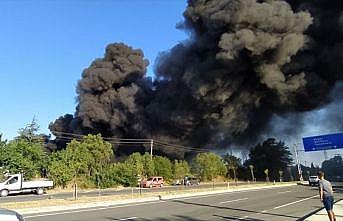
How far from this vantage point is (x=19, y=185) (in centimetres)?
4091

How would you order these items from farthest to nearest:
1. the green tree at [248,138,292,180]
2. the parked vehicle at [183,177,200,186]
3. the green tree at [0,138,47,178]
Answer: the green tree at [248,138,292,180] < the parked vehicle at [183,177,200,186] < the green tree at [0,138,47,178]

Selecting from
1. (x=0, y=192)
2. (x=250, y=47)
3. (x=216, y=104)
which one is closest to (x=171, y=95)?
(x=216, y=104)

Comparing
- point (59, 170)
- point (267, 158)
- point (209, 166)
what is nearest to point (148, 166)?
point (209, 166)

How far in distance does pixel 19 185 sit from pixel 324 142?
1095 inches

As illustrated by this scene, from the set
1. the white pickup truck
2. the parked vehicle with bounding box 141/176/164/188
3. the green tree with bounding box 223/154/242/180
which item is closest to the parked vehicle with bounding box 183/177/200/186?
the parked vehicle with bounding box 141/176/164/188

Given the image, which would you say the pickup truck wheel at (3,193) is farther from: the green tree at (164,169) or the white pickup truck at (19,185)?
the green tree at (164,169)

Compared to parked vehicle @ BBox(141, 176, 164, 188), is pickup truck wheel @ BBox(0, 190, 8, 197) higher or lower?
lower

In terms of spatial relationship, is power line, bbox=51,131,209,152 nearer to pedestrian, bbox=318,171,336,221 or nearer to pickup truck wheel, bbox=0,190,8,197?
pickup truck wheel, bbox=0,190,8,197

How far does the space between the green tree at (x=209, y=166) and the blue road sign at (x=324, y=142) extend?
39986 millimetres

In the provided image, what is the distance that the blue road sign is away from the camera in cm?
2311

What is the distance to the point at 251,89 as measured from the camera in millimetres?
61875

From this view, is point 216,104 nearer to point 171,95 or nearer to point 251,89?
point 251,89

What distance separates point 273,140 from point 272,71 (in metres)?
34.5

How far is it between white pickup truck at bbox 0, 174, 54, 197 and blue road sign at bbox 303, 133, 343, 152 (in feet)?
83.1
